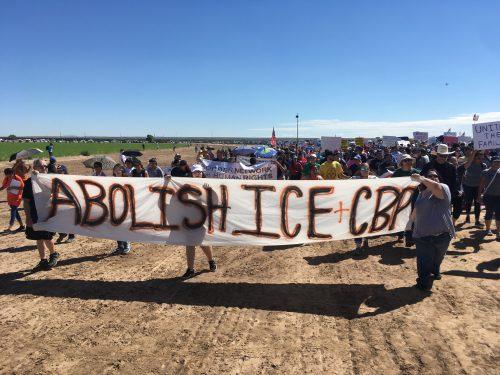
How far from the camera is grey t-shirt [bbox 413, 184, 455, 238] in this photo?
4.95 m

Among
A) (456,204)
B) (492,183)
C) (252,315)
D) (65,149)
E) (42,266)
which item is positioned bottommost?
(252,315)

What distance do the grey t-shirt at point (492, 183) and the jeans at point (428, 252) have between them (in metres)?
3.35

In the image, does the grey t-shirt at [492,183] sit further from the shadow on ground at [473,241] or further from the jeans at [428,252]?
the jeans at [428,252]

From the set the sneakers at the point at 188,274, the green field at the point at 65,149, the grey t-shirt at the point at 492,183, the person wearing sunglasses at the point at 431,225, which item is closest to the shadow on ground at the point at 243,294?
the sneakers at the point at 188,274

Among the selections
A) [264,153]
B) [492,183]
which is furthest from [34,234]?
[264,153]

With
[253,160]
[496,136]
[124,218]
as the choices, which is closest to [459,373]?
[124,218]

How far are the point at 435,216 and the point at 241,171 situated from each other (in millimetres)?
6993

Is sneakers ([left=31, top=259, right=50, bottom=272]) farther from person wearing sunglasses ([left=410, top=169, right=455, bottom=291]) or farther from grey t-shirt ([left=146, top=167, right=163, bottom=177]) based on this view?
person wearing sunglasses ([left=410, top=169, right=455, bottom=291])

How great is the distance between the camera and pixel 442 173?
6969 millimetres

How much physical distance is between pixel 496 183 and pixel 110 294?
26.4 ft

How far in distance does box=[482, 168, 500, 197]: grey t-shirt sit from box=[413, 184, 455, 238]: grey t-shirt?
343 cm

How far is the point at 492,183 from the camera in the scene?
7.54m

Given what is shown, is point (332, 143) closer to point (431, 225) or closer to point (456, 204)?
point (456, 204)

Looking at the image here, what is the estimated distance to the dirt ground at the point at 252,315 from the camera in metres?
3.69
